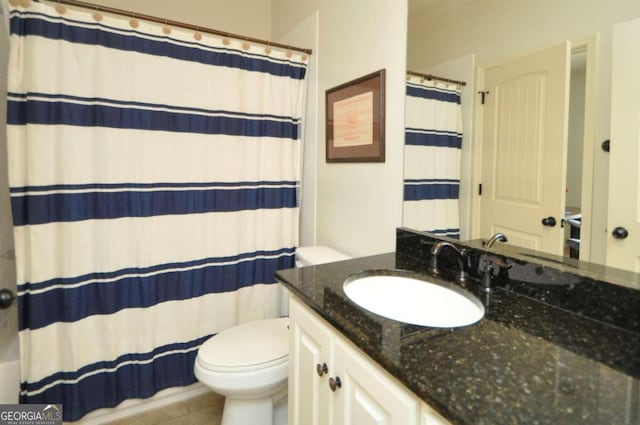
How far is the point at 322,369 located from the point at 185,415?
50.0 inches

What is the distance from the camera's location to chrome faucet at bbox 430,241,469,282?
1.13m

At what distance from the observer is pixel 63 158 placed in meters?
1.50

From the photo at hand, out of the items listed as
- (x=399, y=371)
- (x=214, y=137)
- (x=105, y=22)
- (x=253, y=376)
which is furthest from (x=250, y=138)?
(x=399, y=371)

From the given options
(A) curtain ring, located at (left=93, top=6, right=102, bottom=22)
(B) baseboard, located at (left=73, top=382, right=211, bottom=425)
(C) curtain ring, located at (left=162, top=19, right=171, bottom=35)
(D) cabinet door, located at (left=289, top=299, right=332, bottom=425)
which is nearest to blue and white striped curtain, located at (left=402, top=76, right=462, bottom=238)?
(D) cabinet door, located at (left=289, top=299, right=332, bottom=425)

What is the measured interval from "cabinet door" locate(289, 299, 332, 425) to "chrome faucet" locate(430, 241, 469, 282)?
492mm

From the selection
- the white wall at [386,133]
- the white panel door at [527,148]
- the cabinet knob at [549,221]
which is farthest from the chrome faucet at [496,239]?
the white wall at [386,133]

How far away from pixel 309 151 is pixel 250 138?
41cm

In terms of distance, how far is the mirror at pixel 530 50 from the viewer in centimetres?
84

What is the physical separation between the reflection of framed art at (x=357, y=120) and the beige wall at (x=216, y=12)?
1.18 meters

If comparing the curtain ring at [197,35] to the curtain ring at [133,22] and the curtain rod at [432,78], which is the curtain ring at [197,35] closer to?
the curtain ring at [133,22]

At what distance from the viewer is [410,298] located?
1.16 m

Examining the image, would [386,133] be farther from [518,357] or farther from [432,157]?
[518,357]

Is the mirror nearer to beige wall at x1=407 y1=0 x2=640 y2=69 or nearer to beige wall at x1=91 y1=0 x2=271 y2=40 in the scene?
beige wall at x1=407 y1=0 x2=640 y2=69

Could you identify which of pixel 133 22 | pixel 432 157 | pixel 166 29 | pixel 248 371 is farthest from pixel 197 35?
pixel 248 371
